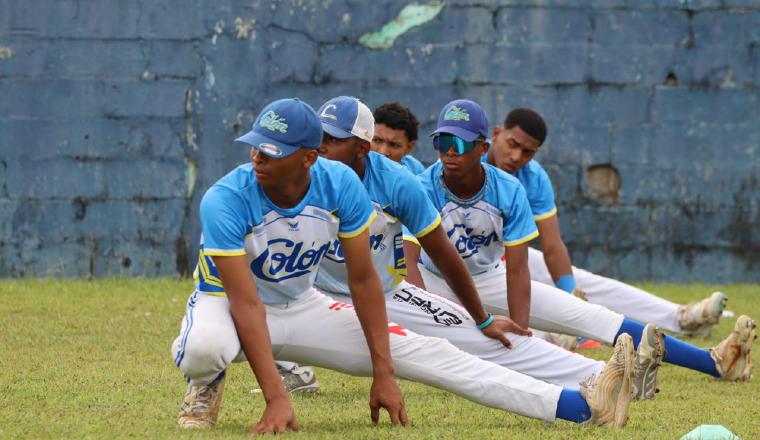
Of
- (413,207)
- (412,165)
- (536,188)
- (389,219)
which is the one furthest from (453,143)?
(536,188)

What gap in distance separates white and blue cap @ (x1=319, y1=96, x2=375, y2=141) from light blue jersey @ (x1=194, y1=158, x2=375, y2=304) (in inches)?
23.0

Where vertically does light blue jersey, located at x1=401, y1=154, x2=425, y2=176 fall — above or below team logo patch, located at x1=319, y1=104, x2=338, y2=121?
below

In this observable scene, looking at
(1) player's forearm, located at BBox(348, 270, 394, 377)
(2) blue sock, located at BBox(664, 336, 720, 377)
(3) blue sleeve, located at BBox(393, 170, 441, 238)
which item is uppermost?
(3) blue sleeve, located at BBox(393, 170, 441, 238)

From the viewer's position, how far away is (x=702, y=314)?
860cm

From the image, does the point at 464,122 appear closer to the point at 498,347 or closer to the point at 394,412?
the point at 498,347

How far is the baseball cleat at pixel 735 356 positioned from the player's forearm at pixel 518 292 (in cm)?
121

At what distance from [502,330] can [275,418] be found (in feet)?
4.88

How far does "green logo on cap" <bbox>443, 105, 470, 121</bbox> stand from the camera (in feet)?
22.0

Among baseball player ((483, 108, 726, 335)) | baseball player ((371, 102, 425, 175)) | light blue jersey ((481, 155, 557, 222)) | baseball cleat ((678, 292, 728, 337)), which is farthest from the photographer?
baseball cleat ((678, 292, 728, 337))

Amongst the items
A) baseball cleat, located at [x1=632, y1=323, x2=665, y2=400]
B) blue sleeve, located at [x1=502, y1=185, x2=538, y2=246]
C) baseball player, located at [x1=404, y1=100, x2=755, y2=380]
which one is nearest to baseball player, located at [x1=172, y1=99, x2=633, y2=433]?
baseball cleat, located at [x1=632, y1=323, x2=665, y2=400]

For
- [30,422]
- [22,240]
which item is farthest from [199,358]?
[22,240]

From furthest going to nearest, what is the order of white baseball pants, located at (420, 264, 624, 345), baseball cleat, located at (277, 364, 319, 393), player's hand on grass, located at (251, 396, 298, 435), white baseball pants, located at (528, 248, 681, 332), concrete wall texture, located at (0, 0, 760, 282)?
concrete wall texture, located at (0, 0, 760, 282), white baseball pants, located at (528, 248, 681, 332), white baseball pants, located at (420, 264, 624, 345), baseball cleat, located at (277, 364, 319, 393), player's hand on grass, located at (251, 396, 298, 435)

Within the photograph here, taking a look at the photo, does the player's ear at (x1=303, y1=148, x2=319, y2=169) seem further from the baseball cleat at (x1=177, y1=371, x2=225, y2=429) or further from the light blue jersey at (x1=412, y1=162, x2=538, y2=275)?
the light blue jersey at (x1=412, y1=162, x2=538, y2=275)

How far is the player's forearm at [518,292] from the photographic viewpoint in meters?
6.72
